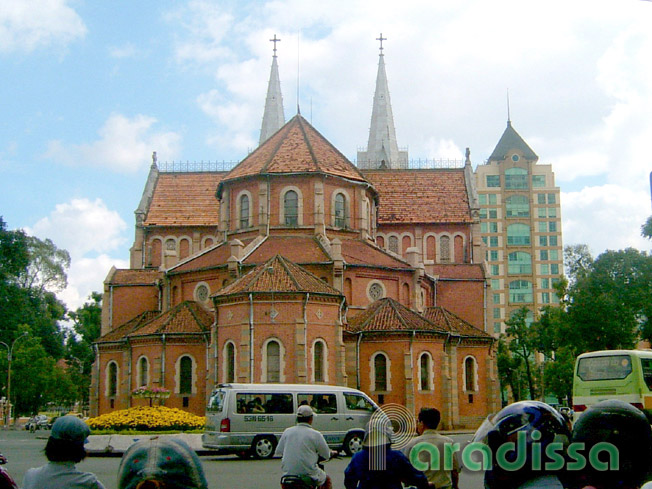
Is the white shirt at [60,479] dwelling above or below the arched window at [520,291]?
below

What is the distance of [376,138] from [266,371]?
147 feet

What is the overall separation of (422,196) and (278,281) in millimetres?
25467

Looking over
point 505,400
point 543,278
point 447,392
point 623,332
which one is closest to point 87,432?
point 447,392

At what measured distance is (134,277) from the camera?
53.1 meters

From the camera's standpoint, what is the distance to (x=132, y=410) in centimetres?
3056

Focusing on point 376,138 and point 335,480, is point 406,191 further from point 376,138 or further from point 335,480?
point 335,480

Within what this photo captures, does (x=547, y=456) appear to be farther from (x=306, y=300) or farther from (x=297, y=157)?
(x=297, y=157)

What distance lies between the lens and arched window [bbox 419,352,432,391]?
42594mm

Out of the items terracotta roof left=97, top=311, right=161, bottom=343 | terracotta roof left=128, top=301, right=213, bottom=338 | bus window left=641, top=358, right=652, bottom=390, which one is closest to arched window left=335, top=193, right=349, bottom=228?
terracotta roof left=128, top=301, right=213, bottom=338

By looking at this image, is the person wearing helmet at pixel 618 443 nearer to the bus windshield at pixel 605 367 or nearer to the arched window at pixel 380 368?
the bus windshield at pixel 605 367

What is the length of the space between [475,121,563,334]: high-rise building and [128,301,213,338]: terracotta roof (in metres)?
73.3

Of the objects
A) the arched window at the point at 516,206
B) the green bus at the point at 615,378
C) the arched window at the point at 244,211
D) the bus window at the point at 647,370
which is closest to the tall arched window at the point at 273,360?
the arched window at the point at 244,211

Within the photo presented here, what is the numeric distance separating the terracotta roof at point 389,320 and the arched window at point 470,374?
3.48 metres

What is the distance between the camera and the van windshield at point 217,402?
83.0 feet
